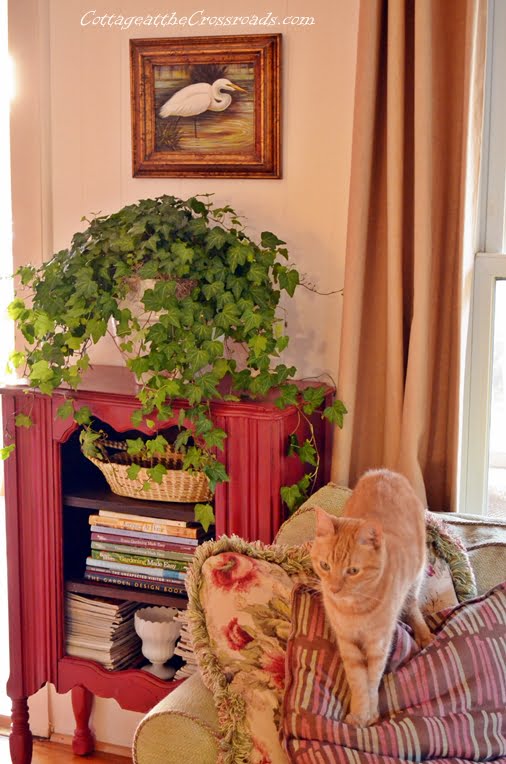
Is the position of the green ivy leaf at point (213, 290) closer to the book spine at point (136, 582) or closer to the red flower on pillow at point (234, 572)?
the red flower on pillow at point (234, 572)

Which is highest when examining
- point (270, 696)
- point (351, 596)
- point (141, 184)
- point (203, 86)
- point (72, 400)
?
point (203, 86)

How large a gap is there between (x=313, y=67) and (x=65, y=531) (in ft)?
4.38

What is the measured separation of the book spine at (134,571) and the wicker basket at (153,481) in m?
0.18

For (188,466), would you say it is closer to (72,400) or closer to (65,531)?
(72,400)

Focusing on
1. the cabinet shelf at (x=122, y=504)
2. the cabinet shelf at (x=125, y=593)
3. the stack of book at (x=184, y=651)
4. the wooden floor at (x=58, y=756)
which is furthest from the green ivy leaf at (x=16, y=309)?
the wooden floor at (x=58, y=756)

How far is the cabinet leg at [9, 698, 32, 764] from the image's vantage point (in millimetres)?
2361

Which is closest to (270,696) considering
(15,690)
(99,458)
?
(99,458)

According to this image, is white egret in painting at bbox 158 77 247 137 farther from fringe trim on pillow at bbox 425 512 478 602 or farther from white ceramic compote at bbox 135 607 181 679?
white ceramic compote at bbox 135 607 181 679

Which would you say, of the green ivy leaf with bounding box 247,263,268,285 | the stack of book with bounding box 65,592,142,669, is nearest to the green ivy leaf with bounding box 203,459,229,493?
the green ivy leaf with bounding box 247,263,268,285

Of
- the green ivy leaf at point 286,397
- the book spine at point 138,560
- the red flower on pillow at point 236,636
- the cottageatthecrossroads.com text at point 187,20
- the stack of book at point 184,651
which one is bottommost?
the stack of book at point 184,651

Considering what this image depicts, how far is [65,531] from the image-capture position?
2.31 meters

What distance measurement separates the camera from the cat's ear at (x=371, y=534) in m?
1.53

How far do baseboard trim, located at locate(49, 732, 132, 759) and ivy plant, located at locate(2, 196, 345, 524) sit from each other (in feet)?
3.27

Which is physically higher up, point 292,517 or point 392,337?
point 392,337
